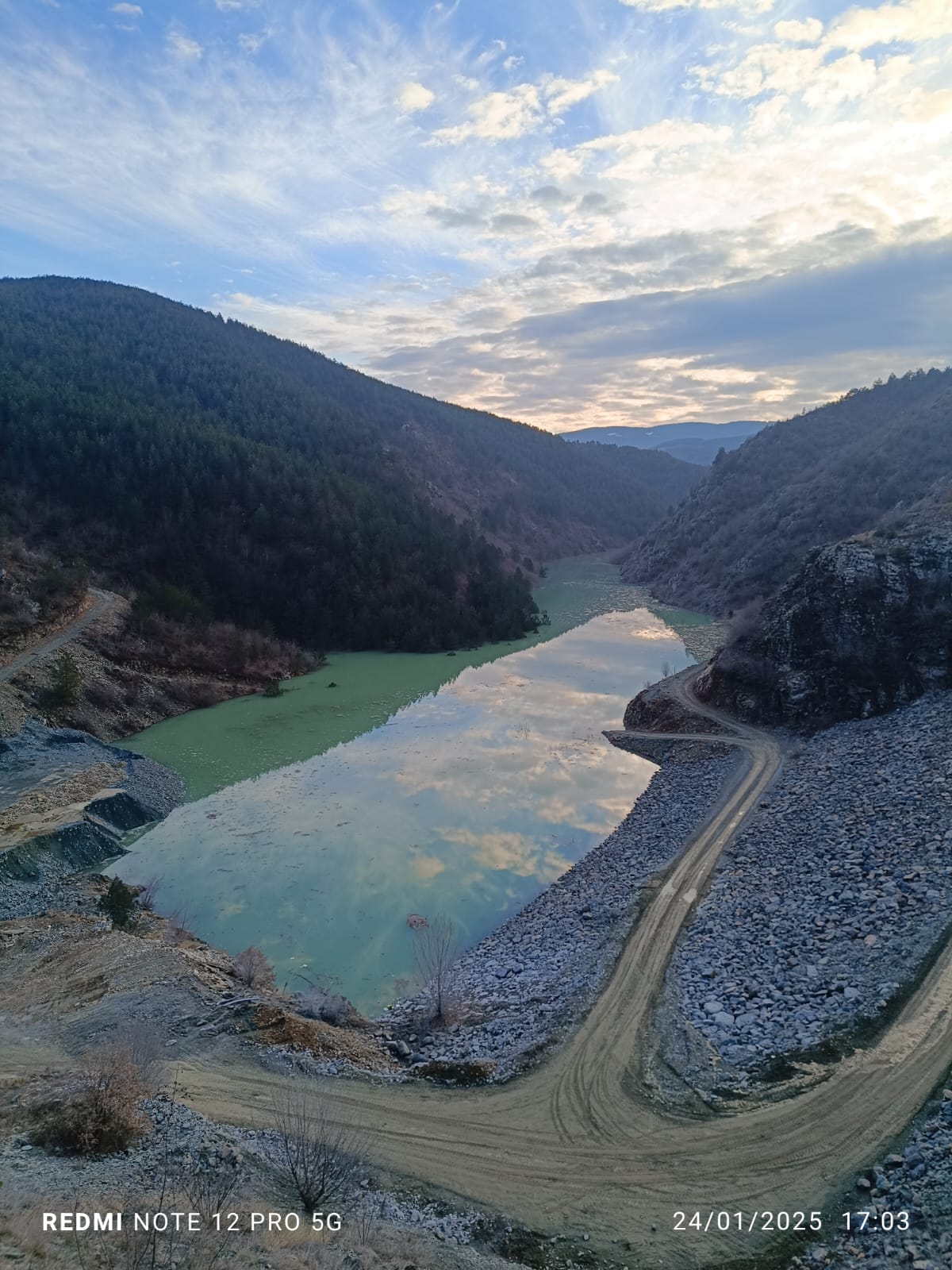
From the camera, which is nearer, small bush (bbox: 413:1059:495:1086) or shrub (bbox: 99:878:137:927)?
small bush (bbox: 413:1059:495:1086)

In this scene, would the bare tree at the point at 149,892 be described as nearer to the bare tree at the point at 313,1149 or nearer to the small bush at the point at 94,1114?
the small bush at the point at 94,1114

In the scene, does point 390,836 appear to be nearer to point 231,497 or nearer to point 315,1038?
point 315,1038

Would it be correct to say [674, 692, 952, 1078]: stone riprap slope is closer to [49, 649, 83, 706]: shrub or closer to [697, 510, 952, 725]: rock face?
[697, 510, 952, 725]: rock face

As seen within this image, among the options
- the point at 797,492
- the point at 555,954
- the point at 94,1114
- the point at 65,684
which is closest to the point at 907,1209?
the point at 555,954

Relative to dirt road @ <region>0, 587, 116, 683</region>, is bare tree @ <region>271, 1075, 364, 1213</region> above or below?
below

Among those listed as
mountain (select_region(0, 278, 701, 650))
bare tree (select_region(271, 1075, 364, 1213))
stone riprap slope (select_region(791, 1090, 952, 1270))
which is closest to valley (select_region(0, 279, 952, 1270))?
stone riprap slope (select_region(791, 1090, 952, 1270))

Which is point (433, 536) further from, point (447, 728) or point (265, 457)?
point (447, 728)

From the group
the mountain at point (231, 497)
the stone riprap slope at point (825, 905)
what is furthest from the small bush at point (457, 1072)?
the mountain at point (231, 497)
